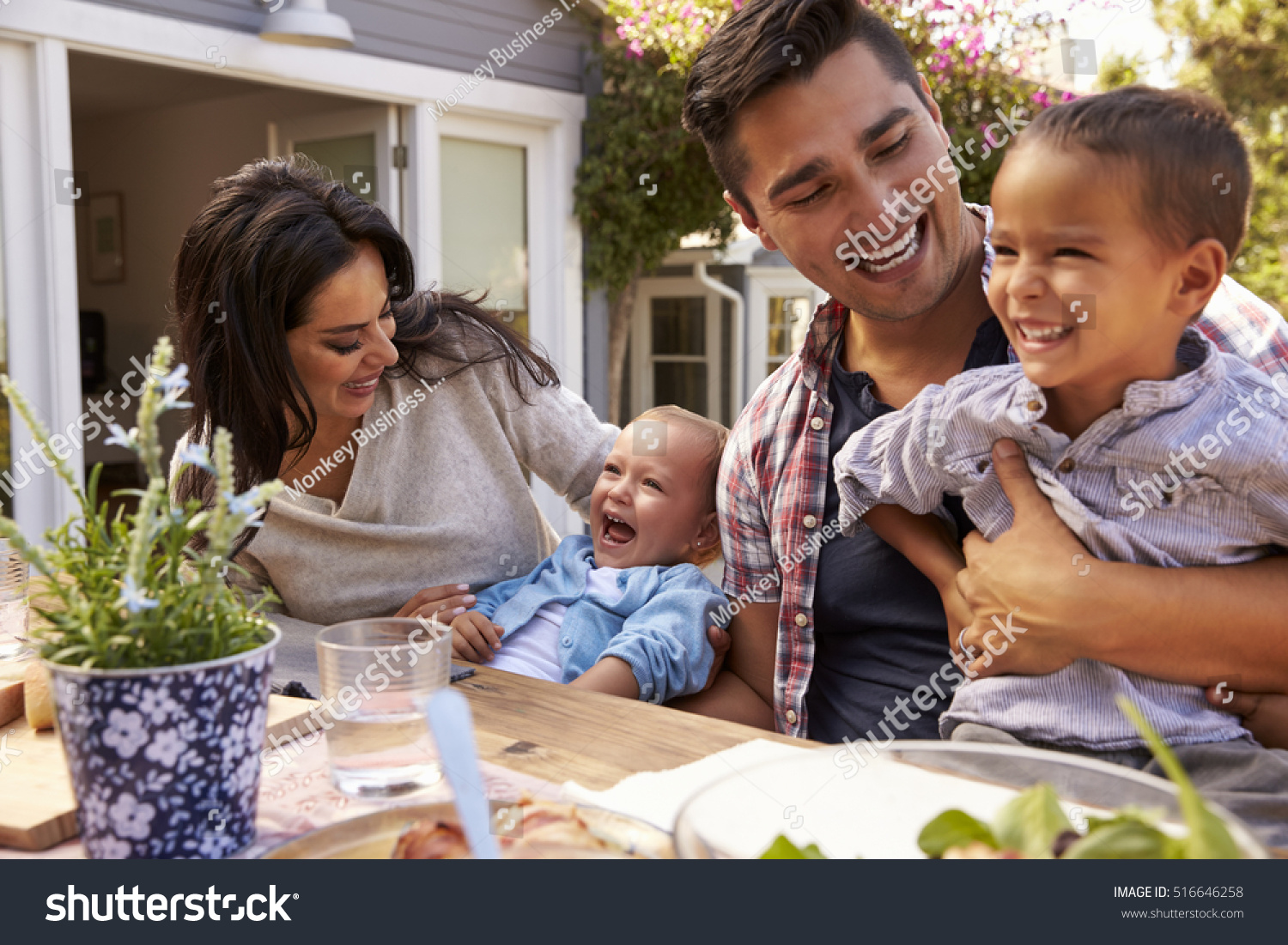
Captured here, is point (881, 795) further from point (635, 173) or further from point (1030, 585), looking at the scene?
point (635, 173)

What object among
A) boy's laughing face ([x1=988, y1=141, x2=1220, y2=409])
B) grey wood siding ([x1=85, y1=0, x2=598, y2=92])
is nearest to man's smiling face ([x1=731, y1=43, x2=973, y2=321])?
boy's laughing face ([x1=988, y1=141, x2=1220, y2=409])

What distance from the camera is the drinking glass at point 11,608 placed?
1367mm

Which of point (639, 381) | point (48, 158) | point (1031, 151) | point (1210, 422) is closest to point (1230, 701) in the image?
point (1210, 422)

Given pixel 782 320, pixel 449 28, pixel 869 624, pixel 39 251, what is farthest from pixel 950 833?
pixel 782 320

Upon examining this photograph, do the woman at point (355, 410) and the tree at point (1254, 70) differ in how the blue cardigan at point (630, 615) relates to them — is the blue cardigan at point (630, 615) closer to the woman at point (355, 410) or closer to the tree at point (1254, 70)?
the woman at point (355, 410)

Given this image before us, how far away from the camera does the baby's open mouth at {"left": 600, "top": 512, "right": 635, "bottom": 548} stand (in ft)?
6.81

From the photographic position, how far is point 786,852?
0.64m

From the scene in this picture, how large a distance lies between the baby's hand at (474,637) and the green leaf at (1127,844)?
4.02 feet

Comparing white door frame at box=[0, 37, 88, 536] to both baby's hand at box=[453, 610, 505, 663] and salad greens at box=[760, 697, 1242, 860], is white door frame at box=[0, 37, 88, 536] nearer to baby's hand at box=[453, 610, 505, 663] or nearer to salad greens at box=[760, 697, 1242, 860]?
baby's hand at box=[453, 610, 505, 663]

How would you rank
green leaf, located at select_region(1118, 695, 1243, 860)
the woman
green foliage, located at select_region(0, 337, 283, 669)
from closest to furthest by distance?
1. green leaf, located at select_region(1118, 695, 1243, 860)
2. green foliage, located at select_region(0, 337, 283, 669)
3. the woman

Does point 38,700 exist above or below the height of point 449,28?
below

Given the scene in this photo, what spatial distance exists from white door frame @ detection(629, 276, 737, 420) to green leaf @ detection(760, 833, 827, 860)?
7259 mm

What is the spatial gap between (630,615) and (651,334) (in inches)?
247

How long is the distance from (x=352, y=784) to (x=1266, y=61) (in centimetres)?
884
